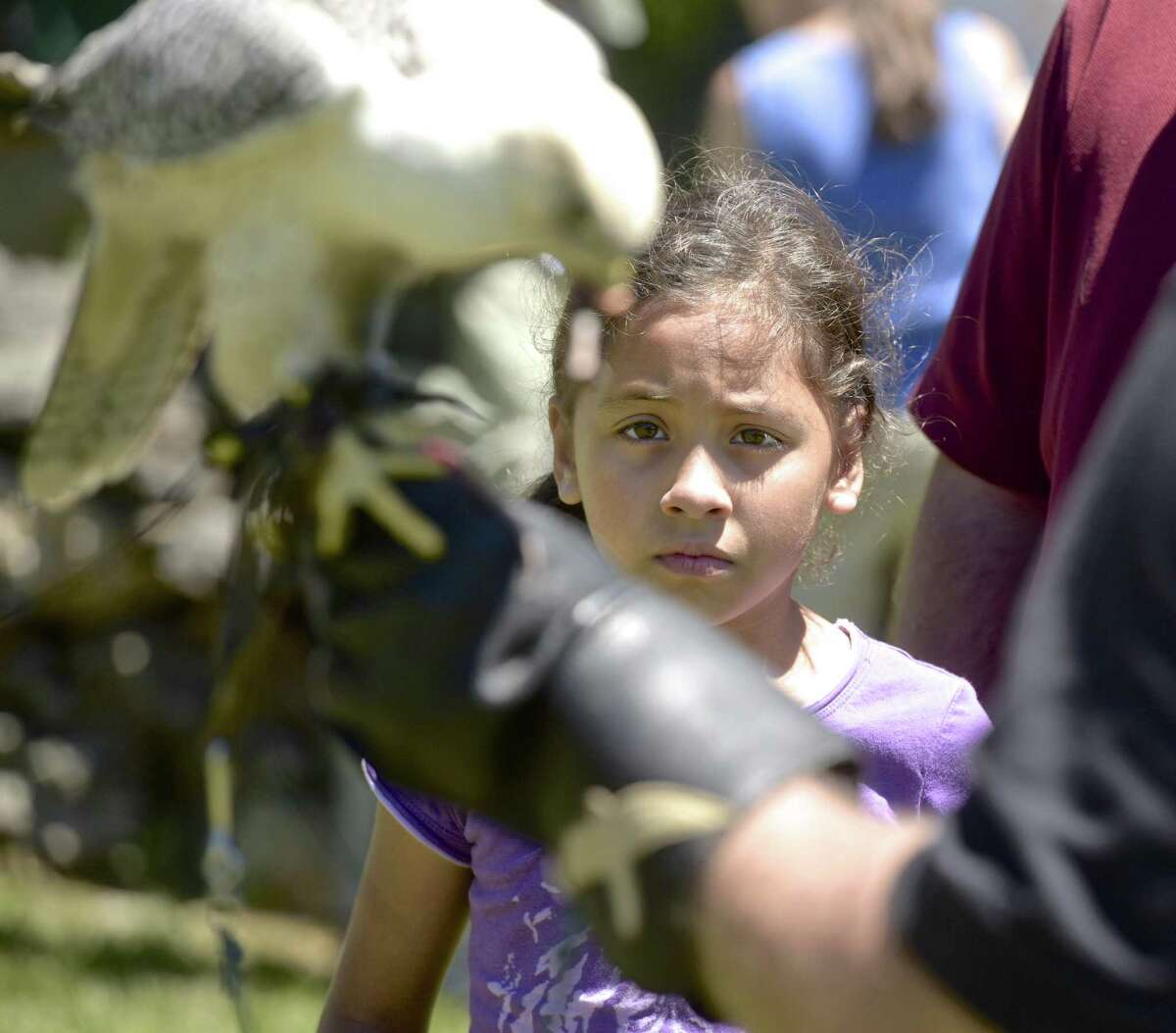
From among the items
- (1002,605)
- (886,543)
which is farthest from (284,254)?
(886,543)

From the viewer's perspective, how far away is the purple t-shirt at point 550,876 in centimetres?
131

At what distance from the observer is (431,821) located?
1.43 meters

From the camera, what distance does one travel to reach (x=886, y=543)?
8.02 feet

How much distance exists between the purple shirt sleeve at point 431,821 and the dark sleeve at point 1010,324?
2.12ft

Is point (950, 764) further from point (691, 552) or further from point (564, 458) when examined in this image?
point (564, 458)

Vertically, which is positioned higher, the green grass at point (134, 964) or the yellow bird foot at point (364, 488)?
the yellow bird foot at point (364, 488)

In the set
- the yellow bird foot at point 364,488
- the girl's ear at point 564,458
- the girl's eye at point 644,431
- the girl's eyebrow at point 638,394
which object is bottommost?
the girl's ear at point 564,458

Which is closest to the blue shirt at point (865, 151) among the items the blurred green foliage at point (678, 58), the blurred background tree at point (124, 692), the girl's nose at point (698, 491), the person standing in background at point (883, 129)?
the person standing in background at point (883, 129)

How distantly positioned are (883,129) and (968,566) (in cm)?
104

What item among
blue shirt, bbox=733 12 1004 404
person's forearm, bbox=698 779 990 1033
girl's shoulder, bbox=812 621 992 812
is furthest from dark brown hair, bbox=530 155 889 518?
blue shirt, bbox=733 12 1004 404

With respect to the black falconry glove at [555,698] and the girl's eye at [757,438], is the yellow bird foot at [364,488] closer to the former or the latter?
the black falconry glove at [555,698]

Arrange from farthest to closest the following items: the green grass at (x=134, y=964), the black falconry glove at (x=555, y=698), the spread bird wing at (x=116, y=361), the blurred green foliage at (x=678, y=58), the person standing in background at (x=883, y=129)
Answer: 1. the blurred green foliage at (x=678, y=58)
2. the green grass at (x=134, y=964)
3. the person standing in background at (x=883, y=129)
4. the spread bird wing at (x=116, y=361)
5. the black falconry glove at (x=555, y=698)

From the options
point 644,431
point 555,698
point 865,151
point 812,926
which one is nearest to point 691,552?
point 644,431

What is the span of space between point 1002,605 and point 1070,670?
1.02m
